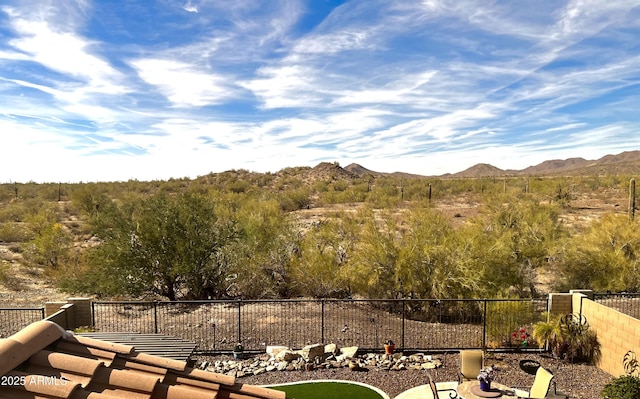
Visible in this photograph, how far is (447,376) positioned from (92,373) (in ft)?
31.6

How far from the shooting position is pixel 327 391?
10180 mm

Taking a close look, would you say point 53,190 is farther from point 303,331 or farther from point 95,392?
point 95,392

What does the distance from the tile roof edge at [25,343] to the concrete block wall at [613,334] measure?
1242cm

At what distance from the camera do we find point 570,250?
18547mm

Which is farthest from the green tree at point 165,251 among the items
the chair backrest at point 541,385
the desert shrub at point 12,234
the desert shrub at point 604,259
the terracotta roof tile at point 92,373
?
the desert shrub at point 12,234

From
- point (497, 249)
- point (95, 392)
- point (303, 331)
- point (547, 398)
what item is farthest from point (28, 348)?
point (497, 249)

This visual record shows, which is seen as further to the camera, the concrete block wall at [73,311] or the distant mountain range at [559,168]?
the distant mountain range at [559,168]

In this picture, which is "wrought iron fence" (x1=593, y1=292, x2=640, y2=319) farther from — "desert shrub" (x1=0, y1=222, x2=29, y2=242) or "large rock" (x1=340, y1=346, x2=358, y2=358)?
"desert shrub" (x1=0, y1=222, x2=29, y2=242)

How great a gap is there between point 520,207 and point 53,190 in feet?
197

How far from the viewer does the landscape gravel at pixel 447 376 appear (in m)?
10.4

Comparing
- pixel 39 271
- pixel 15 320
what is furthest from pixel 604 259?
pixel 39 271

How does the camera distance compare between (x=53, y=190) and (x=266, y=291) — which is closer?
(x=266, y=291)

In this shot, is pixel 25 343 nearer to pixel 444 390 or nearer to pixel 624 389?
pixel 444 390

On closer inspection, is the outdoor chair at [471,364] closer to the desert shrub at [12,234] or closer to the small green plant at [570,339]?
the small green plant at [570,339]
